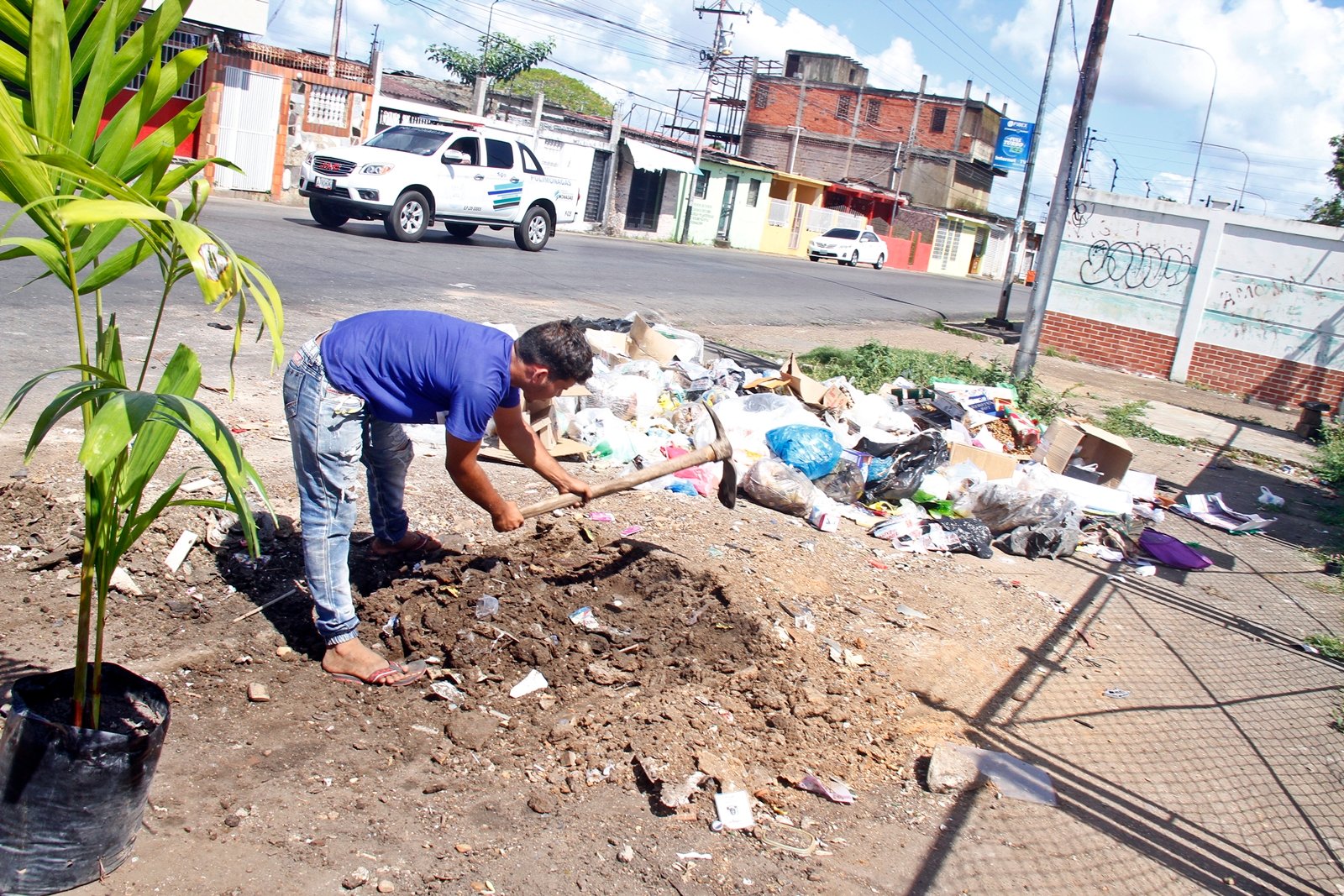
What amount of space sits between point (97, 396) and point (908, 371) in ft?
28.7

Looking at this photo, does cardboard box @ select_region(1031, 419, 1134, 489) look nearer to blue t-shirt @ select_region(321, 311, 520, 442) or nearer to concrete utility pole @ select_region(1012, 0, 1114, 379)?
concrete utility pole @ select_region(1012, 0, 1114, 379)

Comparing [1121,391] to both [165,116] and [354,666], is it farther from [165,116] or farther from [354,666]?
[165,116]

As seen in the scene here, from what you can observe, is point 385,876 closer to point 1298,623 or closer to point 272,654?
point 272,654

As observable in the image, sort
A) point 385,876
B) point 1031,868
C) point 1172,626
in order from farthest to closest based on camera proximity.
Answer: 1. point 1172,626
2. point 1031,868
3. point 385,876

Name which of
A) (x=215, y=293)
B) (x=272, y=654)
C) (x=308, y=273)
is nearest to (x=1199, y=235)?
(x=308, y=273)

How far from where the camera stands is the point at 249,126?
20.6 meters

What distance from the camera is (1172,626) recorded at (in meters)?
5.55

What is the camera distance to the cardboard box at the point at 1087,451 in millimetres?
7664

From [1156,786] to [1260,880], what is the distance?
1.56 feet

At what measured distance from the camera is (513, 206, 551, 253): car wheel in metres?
17.8

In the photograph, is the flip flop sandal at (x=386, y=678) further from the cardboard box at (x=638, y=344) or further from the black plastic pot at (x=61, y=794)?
the cardboard box at (x=638, y=344)

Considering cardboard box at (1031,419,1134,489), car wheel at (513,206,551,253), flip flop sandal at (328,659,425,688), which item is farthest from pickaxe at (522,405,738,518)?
car wheel at (513,206,551,253)

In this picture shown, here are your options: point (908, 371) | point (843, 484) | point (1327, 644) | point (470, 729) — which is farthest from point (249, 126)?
point (1327, 644)

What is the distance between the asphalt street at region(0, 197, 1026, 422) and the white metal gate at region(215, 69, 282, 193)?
1483 mm
